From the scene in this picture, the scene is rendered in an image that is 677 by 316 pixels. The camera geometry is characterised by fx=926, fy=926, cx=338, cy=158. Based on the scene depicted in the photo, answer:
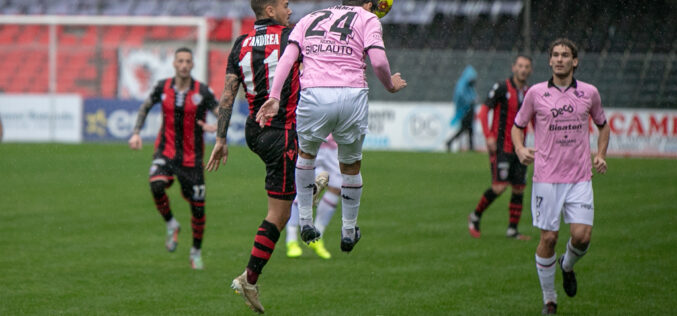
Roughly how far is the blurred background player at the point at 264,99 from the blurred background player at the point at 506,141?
5.29 metres

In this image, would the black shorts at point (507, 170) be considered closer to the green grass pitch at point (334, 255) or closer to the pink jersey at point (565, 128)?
the green grass pitch at point (334, 255)

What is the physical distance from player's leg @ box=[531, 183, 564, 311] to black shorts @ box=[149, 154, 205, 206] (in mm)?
3846

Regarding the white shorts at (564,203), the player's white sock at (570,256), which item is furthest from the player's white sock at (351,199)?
the player's white sock at (570,256)

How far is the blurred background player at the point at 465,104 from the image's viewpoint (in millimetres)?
23641

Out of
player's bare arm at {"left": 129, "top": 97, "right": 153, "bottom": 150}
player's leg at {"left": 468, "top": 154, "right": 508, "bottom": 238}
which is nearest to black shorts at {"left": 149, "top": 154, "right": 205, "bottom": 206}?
player's bare arm at {"left": 129, "top": 97, "right": 153, "bottom": 150}

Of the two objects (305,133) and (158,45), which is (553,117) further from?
(158,45)

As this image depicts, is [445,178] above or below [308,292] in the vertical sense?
below

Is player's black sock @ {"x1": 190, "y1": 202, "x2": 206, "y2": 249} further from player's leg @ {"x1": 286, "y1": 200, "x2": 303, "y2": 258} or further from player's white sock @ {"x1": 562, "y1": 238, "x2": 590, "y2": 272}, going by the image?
player's white sock @ {"x1": 562, "y1": 238, "x2": 590, "y2": 272}

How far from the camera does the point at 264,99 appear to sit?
6688 mm

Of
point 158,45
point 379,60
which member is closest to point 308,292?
point 379,60

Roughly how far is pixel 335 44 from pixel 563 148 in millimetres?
2204

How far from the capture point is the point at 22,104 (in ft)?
83.0

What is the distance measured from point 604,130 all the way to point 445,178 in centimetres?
1121

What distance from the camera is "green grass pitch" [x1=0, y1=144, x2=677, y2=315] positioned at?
7.93 m
